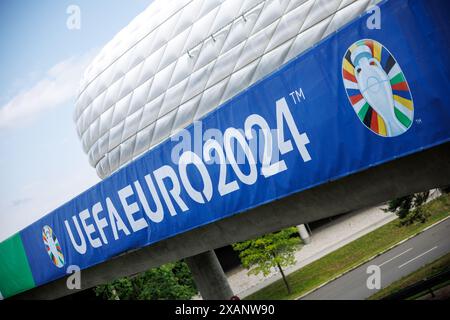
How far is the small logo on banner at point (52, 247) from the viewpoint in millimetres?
16938

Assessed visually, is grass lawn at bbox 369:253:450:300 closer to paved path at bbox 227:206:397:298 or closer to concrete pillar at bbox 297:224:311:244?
paved path at bbox 227:206:397:298

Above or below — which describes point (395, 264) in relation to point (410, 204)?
below

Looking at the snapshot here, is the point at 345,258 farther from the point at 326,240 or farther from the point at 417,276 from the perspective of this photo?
the point at 417,276

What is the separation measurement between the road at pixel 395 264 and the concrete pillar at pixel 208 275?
18.5 feet

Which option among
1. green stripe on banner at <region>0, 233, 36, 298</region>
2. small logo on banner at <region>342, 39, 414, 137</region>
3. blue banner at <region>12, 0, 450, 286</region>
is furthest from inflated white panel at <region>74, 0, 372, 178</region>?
green stripe on banner at <region>0, 233, 36, 298</region>

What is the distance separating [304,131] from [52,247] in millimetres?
10483

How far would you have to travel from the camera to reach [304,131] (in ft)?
30.4

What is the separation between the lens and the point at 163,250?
47.1 feet

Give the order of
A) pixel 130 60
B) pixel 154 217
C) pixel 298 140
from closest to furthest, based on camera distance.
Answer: pixel 298 140, pixel 154 217, pixel 130 60

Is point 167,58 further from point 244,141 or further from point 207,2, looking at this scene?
point 244,141

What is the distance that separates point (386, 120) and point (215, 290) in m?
12.0

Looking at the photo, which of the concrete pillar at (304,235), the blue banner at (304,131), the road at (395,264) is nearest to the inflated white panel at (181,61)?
the blue banner at (304,131)

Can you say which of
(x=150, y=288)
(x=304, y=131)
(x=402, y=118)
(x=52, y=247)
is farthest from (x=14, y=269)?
A: (x=402, y=118)
